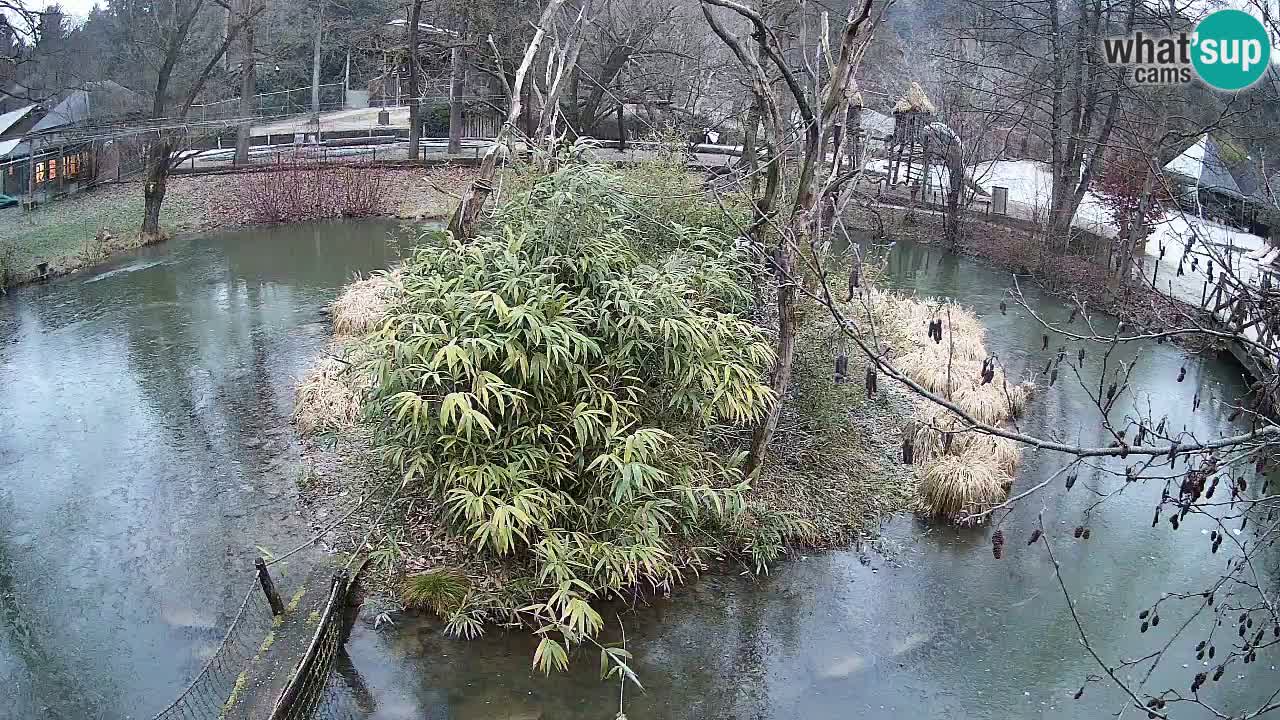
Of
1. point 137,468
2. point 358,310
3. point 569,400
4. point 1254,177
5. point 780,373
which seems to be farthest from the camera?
point 358,310

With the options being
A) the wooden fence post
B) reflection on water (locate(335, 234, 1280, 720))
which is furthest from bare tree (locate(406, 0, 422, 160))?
reflection on water (locate(335, 234, 1280, 720))

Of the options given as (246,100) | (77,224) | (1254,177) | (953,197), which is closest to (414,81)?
(246,100)

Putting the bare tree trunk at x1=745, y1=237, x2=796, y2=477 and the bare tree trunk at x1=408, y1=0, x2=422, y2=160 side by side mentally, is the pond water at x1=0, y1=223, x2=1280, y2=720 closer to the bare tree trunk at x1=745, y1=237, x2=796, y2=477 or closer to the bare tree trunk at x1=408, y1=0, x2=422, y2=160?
the bare tree trunk at x1=745, y1=237, x2=796, y2=477

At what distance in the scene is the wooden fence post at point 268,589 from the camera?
19.6 feet

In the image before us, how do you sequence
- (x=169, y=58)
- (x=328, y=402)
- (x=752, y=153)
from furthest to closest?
(x=169, y=58), (x=752, y=153), (x=328, y=402)

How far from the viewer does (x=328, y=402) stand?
8914 millimetres

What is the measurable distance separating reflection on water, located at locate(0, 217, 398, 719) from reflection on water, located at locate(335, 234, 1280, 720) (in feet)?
4.63

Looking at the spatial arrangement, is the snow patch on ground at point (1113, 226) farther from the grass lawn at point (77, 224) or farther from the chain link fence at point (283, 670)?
the grass lawn at point (77, 224)

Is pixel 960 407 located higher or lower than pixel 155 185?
lower

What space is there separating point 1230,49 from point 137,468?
8692 millimetres

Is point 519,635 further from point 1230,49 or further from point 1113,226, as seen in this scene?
point 1113,226

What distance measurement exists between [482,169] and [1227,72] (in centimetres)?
550

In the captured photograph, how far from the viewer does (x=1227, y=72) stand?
7.21 meters

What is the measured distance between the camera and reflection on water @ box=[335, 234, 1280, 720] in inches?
225
